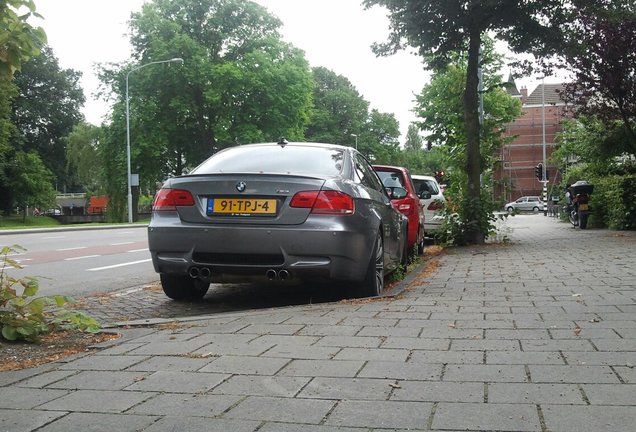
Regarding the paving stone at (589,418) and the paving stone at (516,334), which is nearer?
the paving stone at (589,418)

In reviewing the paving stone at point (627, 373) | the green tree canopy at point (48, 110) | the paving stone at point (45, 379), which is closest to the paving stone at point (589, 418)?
the paving stone at point (627, 373)

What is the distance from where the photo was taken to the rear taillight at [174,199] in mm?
5958

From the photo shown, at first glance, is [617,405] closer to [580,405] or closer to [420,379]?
[580,405]

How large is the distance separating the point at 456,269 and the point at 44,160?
207 ft

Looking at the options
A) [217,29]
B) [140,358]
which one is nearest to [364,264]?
[140,358]

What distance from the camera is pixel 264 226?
573 cm

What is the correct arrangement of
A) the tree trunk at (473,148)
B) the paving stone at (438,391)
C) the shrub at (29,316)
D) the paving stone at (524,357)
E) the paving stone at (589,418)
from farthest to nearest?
the tree trunk at (473,148) → the shrub at (29,316) → the paving stone at (524,357) → the paving stone at (438,391) → the paving stone at (589,418)

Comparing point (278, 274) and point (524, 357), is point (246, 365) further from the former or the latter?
point (278, 274)

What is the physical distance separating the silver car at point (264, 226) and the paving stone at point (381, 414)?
9.14 ft

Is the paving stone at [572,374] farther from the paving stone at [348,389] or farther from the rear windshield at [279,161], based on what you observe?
the rear windshield at [279,161]

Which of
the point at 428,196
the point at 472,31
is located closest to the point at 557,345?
the point at 472,31

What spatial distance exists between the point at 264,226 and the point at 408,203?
6.10 metres

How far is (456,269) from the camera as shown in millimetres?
9297

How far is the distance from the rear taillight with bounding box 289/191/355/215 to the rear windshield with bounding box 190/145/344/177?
1.12ft
